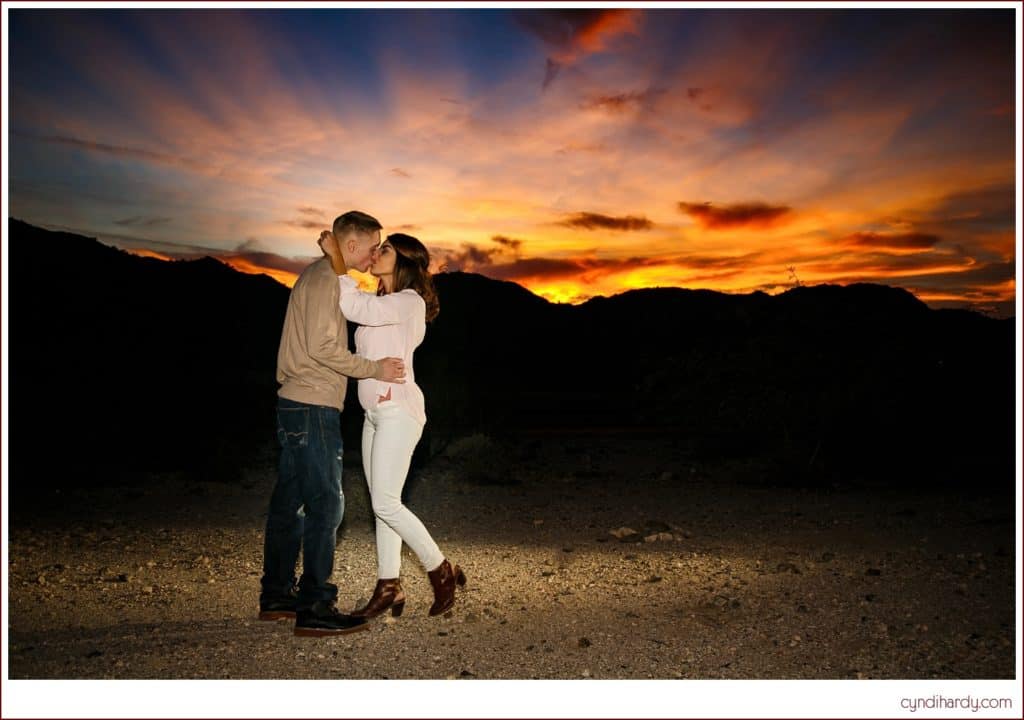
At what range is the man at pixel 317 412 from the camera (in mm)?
4281

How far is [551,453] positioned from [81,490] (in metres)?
9.11

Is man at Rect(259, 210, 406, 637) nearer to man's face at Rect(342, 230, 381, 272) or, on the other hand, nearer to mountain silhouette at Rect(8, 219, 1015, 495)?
man's face at Rect(342, 230, 381, 272)

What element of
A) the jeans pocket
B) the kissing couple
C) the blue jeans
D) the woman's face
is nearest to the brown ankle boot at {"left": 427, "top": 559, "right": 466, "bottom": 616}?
the kissing couple

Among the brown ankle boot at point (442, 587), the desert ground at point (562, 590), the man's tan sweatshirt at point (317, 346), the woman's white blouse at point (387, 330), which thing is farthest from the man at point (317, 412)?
the brown ankle boot at point (442, 587)

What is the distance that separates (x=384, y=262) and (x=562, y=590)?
2.62 metres

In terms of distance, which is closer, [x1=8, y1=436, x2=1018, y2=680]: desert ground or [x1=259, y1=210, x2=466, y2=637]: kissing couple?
[x1=8, y1=436, x2=1018, y2=680]: desert ground

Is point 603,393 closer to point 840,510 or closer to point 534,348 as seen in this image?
point 534,348

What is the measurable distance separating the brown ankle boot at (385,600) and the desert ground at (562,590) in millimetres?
97

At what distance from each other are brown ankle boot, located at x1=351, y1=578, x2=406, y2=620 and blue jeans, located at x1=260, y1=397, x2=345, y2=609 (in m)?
0.25

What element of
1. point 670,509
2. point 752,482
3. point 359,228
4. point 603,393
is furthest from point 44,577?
point 603,393

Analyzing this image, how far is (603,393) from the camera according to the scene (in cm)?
4028

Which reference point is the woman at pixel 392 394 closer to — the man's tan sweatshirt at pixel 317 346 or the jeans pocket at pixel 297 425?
the man's tan sweatshirt at pixel 317 346

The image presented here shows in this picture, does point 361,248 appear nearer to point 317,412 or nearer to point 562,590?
point 317,412

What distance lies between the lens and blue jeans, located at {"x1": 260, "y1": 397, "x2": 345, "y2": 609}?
4336 mm
